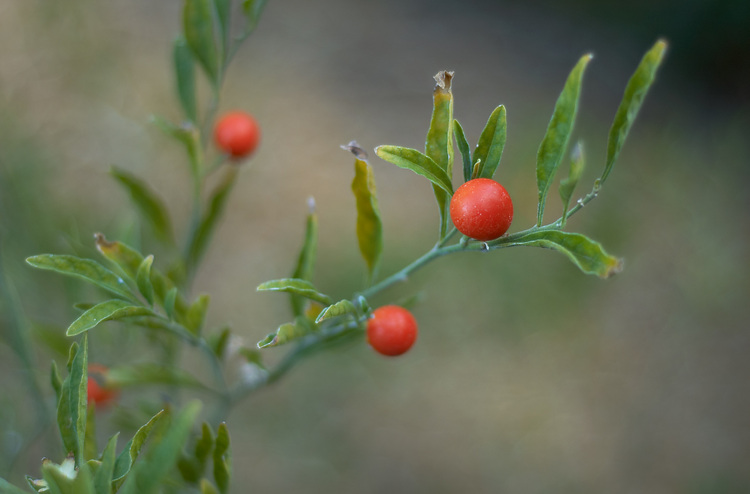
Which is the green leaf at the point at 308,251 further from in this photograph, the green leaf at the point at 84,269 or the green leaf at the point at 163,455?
the green leaf at the point at 163,455

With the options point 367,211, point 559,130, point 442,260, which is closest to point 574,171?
point 559,130

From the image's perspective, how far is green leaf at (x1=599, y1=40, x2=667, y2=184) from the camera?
0.58m

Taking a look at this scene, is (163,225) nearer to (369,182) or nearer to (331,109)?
(369,182)

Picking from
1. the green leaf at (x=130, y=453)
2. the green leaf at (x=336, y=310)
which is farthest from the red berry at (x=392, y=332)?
the green leaf at (x=130, y=453)

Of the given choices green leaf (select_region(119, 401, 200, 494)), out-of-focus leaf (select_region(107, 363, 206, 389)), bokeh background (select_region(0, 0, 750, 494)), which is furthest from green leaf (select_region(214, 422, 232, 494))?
bokeh background (select_region(0, 0, 750, 494))

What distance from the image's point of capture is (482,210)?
0.60 metres

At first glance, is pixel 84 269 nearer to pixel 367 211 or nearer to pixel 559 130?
pixel 367 211

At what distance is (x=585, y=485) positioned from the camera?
2.18m

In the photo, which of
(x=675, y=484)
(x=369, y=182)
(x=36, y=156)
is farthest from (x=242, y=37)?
(x=675, y=484)

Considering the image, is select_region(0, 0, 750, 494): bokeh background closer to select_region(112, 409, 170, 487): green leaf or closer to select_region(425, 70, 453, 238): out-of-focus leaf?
select_region(112, 409, 170, 487): green leaf

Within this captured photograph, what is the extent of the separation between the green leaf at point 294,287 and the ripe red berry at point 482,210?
0.63ft

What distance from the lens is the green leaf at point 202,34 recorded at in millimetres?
869

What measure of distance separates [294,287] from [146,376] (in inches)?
16.4

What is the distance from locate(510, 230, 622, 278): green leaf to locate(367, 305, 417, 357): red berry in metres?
0.19
